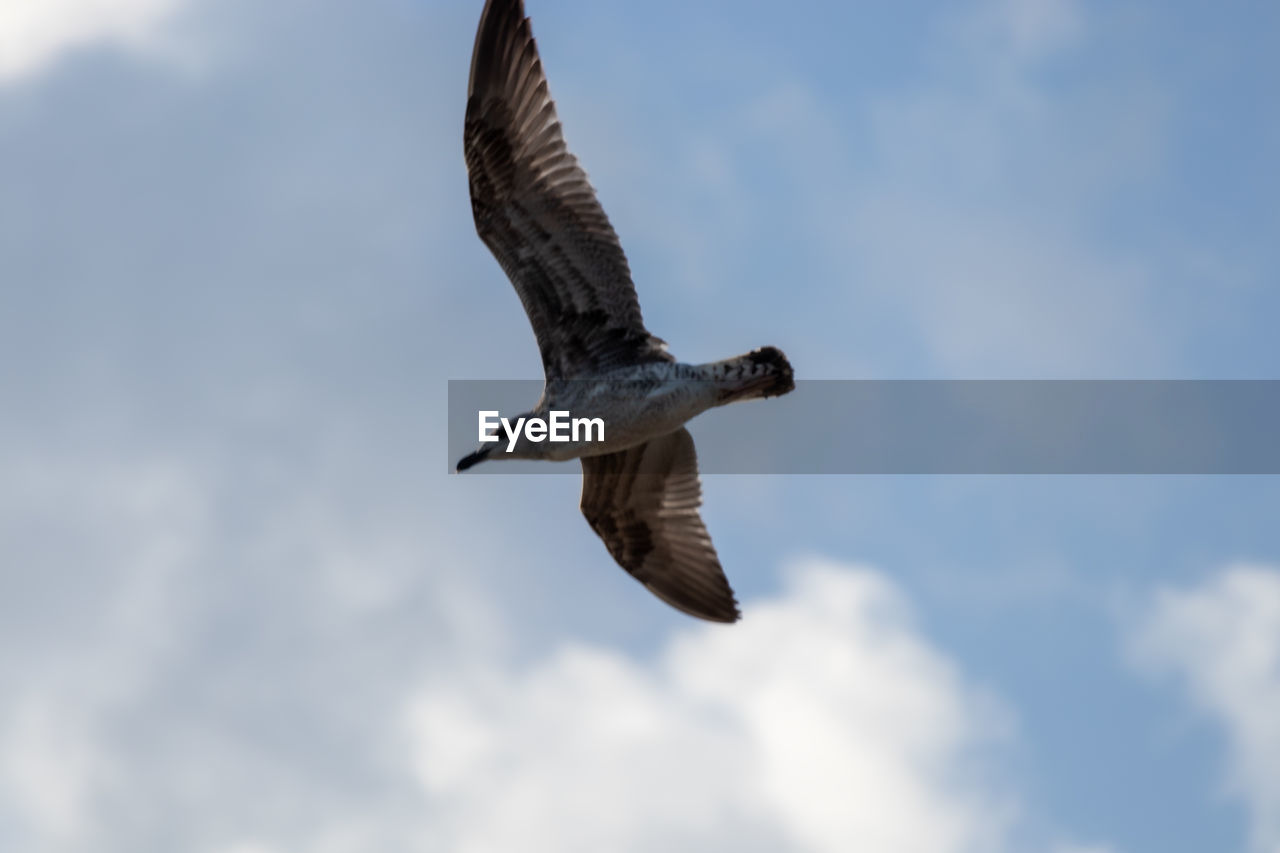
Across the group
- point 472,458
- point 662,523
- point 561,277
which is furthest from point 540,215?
point 662,523

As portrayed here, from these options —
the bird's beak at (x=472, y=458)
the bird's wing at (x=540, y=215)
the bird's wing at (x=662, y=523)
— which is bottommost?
the bird's beak at (x=472, y=458)

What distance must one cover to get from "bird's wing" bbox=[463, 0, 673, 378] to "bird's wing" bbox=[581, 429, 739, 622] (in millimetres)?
1914

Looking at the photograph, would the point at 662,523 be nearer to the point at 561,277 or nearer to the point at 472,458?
the point at 472,458

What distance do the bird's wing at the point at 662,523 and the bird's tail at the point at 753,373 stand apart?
187 centimetres

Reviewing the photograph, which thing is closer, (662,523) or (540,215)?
(540,215)

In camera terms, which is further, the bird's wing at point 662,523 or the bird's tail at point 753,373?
the bird's wing at point 662,523

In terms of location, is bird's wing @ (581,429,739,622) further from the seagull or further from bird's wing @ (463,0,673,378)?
bird's wing @ (463,0,673,378)

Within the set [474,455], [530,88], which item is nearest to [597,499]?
[474,455]

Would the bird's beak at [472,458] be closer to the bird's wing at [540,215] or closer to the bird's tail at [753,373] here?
the bird's wing at [540,215]

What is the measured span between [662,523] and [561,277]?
3228mm

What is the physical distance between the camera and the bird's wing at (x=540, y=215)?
1509cm

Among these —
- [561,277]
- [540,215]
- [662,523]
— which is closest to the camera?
[540,215]

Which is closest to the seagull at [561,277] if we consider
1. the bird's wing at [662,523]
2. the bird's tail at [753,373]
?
the bird's tail at [753,373]

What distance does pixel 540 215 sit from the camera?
15.1m
